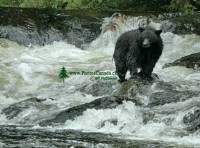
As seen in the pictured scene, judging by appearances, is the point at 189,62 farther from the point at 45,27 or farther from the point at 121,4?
the point at 121,4

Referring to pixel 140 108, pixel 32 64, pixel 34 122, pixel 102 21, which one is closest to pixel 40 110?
pixel 34 122

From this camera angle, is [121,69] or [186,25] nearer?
[121,69]

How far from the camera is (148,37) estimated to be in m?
11.9

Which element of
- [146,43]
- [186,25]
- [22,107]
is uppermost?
[186,25]

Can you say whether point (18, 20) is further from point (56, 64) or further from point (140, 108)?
point (140, 108)

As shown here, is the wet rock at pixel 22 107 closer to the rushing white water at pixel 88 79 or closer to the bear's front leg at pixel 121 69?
the rushing white water at pixel 88 79

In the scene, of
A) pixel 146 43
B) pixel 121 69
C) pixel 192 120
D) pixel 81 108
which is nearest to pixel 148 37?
pixel 146 43

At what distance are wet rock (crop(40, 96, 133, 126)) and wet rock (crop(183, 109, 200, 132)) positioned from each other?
1.33m

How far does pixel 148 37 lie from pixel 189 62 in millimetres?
4254

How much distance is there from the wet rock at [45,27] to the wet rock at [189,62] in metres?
4.37

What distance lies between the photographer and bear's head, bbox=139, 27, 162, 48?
11914 millimetres

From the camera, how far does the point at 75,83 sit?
1486cm

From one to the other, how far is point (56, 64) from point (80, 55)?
1446mm

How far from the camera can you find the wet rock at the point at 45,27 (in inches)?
771
